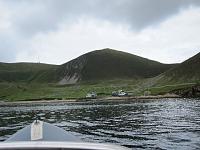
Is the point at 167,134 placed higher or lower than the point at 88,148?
lower

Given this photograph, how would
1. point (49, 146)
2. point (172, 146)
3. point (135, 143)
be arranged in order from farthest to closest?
1. point (135, 143)
2. point (172, 146)
3. point (49, 146)

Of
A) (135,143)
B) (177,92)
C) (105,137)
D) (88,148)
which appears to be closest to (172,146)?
(135,143)

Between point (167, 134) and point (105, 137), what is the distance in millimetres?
6534

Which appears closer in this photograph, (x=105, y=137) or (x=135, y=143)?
(x=135, y=143)

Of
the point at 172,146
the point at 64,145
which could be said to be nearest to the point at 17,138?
the point at 64,145

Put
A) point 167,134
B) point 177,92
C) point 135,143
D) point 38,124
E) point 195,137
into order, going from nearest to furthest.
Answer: point 38,124
point 135,143
point 195,137
point 167,134
point 177,92

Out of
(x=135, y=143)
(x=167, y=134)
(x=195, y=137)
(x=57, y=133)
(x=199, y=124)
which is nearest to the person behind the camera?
(x=57, y=133)

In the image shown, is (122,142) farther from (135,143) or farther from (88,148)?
(88,148)

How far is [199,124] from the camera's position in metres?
52.5

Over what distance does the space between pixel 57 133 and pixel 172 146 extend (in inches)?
785

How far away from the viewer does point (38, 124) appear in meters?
14.9

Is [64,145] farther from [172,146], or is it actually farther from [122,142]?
[122,142]

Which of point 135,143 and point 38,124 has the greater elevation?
point 38,124

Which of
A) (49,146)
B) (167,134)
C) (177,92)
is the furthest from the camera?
(177,92)
